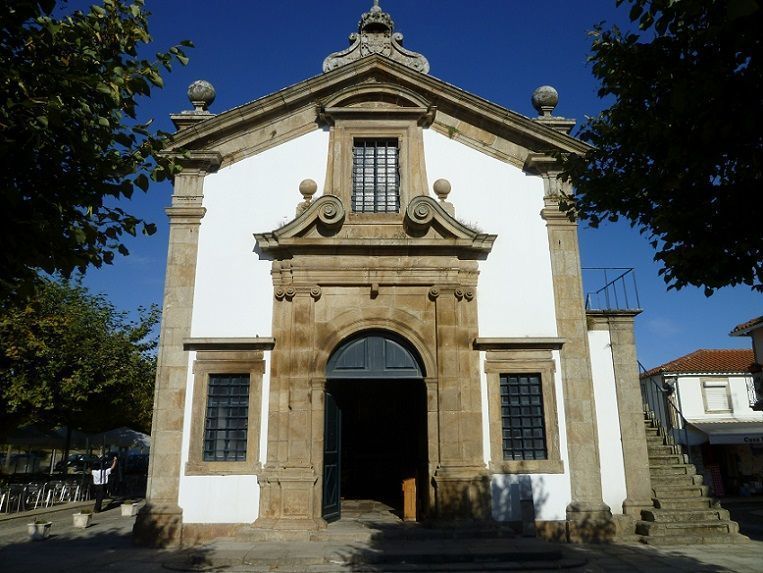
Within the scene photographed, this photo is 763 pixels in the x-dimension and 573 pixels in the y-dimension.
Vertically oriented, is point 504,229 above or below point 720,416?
above

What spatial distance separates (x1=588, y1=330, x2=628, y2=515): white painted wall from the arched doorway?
3222mm

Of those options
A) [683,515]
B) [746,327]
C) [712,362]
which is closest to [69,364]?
[683,515]

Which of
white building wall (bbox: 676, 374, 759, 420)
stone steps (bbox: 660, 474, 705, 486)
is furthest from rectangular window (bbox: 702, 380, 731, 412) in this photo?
stone steps (bbox: 660, 474, 705, 486)

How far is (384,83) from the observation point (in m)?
12.5

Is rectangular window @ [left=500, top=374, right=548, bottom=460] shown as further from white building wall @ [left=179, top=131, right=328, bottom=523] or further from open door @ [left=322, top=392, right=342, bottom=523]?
white building wall @ [left=179, top=131, right=328, bottom=523]

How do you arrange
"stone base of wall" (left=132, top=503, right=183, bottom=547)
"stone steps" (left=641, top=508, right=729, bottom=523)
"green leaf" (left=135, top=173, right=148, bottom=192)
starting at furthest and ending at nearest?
"stone steps" (left=641, top=508, right=729, bottom=523), "stone base of wall" (left=132, top=503, right=183, bottom=547), "green leaf" (left=135, top=173, right=148, bottom=192)

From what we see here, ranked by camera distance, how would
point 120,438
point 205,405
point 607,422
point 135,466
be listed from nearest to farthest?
point 205,405 → point 607,422 → point 120,438 → point 135,466

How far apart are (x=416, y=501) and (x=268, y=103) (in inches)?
332

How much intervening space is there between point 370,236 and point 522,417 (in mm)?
4412

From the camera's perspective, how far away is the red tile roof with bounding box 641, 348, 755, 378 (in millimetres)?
26547

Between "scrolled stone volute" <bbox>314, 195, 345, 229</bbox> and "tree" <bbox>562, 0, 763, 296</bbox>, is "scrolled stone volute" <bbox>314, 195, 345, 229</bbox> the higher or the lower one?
the higher one

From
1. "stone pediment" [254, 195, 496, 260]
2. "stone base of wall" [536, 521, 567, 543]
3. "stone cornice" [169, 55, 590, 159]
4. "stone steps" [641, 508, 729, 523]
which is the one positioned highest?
"stone cornice" [169, 55, 590, 159]

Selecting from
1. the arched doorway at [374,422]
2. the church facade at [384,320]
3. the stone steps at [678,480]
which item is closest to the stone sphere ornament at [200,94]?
the church facade at [384,320]

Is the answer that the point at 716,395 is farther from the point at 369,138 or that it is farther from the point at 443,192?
the point at 369,138
